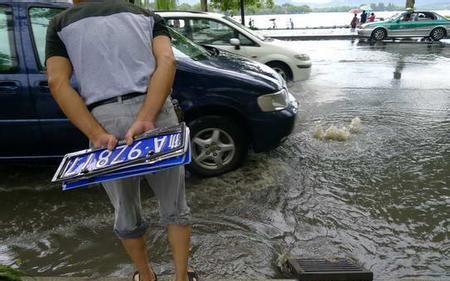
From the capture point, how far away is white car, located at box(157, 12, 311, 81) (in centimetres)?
805

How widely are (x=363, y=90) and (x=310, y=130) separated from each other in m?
3.35

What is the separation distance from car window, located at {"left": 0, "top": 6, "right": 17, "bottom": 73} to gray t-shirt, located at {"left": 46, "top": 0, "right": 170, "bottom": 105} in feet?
7.14

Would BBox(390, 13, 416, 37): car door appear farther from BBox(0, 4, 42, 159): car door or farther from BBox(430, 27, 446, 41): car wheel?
BBox(0, 4, 42, 159): car door

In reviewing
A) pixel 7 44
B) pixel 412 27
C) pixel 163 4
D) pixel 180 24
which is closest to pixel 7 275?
pixel 7 44

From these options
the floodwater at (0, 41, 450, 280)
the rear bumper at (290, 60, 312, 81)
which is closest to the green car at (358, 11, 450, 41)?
the rear bumper at (290, 60, 312, 81)

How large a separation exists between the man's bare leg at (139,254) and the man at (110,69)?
1.14 feet

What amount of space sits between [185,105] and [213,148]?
51 cm

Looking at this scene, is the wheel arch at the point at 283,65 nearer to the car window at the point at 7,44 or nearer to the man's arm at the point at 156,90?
the car window at the point at 7,44

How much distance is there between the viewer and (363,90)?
8.65 m

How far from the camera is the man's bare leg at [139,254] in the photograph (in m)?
2.24

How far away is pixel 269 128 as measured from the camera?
163 inches

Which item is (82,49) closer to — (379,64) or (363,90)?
(363,90)

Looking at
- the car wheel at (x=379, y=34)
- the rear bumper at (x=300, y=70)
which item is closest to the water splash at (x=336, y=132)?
the rear bumper at (x=300, y=70)

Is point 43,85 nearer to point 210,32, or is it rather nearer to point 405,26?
point 210,32
